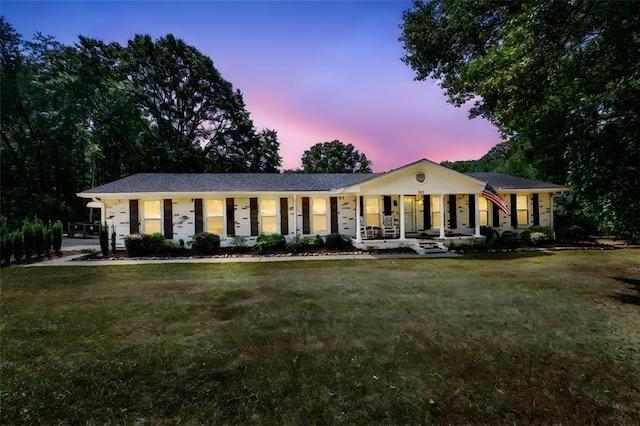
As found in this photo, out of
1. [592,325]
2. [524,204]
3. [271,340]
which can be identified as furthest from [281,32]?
[524,204]

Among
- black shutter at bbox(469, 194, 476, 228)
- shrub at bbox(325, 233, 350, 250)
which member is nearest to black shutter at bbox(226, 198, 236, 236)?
shrub at bbox(325, 233, 350, 250)

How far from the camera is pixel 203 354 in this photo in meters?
4.11

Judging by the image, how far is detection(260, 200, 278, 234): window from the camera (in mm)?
15109

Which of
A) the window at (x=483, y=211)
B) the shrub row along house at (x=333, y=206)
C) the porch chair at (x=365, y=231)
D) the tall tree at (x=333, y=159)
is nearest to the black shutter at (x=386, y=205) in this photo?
the shrub row along house at (x=333, y=206)

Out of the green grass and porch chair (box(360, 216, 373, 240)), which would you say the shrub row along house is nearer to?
porch chair (box(360, 216, 373, 240))

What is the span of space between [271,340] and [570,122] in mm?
12676

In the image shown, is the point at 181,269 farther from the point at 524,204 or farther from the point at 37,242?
the point at 524,204

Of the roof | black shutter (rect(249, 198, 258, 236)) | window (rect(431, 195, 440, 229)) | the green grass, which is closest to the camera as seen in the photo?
the green grass

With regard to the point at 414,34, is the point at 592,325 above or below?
below

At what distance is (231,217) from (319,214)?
4.56 metres

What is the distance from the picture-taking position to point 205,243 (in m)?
13.6

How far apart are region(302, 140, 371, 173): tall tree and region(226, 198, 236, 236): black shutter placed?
113 ft

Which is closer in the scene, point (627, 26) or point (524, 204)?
point (627, 26)

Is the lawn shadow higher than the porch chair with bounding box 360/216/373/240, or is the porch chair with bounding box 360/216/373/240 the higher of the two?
the porch chair with bounding box 360/216/373/240
